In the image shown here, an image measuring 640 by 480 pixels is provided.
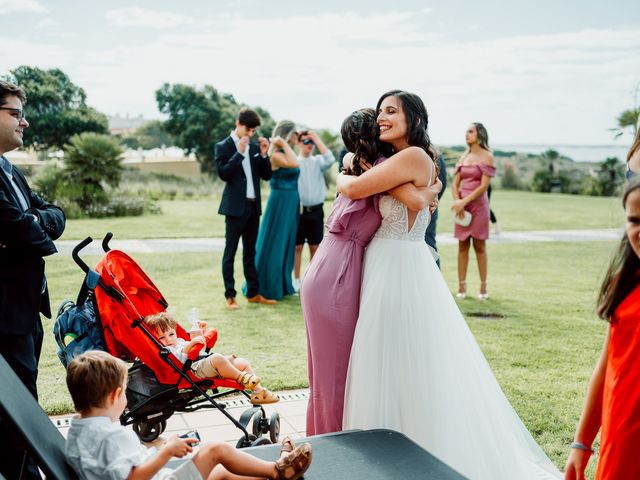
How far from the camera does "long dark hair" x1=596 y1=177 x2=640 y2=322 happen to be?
78.7 inches

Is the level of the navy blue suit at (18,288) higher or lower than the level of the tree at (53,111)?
lower

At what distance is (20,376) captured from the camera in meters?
3.20

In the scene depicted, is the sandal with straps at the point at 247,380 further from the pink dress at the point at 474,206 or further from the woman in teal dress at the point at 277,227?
the pink dress at the point at 474,206

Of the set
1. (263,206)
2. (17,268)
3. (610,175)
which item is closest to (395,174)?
(17,268)

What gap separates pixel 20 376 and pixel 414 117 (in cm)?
241

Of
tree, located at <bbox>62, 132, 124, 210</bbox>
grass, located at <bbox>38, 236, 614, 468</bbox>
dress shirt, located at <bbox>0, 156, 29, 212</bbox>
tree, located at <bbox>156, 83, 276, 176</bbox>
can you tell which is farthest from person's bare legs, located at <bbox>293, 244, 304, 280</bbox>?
tree, located at <bbox>156, 83, 276, 176</bbox>

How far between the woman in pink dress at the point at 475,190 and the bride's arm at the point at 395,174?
5011 mm

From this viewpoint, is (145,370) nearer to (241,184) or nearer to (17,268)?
(17,268)

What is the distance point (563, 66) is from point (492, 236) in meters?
26.0

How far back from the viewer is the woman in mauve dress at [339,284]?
12.4 feet

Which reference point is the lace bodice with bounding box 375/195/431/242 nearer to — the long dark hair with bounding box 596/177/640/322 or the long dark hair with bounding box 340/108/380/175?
the long dark hair with bounding box 340/108/380/175

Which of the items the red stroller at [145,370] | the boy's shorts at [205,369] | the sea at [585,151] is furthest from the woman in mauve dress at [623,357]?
the sea at [585,151]

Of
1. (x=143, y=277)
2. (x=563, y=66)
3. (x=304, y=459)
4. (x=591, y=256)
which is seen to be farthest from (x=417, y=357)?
(x=563, y=66)

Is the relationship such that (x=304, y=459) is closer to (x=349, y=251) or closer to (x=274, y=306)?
(x=349, y=251)
